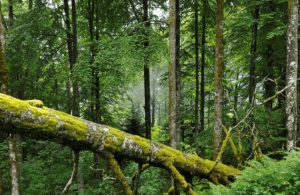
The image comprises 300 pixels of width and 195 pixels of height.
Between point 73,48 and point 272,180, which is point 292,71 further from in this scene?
point 73,48

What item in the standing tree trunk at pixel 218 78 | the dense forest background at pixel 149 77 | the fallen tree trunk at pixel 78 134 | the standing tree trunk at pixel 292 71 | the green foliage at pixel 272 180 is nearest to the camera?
the fallen tree trunk at pixel 78 134

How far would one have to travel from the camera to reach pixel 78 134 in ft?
16.8

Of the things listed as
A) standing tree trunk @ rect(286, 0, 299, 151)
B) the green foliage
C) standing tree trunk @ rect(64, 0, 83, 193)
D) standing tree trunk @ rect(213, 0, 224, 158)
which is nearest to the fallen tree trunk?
the green foliage

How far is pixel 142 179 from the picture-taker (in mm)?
11977

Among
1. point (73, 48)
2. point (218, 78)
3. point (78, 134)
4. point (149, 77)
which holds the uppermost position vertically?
point (73, 48)

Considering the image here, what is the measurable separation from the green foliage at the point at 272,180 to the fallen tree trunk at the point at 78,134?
3.53 ft

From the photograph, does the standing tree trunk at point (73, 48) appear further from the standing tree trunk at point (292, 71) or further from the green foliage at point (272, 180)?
the green foliage at point (272, 180)

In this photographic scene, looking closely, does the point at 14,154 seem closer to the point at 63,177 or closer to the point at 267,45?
the point at 63,177

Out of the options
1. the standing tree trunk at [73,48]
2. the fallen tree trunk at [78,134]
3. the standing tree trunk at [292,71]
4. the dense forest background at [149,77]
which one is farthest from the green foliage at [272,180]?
the standing tree trunk at [73,48]

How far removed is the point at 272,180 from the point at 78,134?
353 cm

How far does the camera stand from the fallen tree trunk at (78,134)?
448cm

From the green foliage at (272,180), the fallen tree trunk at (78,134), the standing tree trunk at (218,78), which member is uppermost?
the standing tree trunk at (218,78)

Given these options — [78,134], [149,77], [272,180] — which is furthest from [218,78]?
[78,134]

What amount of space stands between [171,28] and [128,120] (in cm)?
1152
